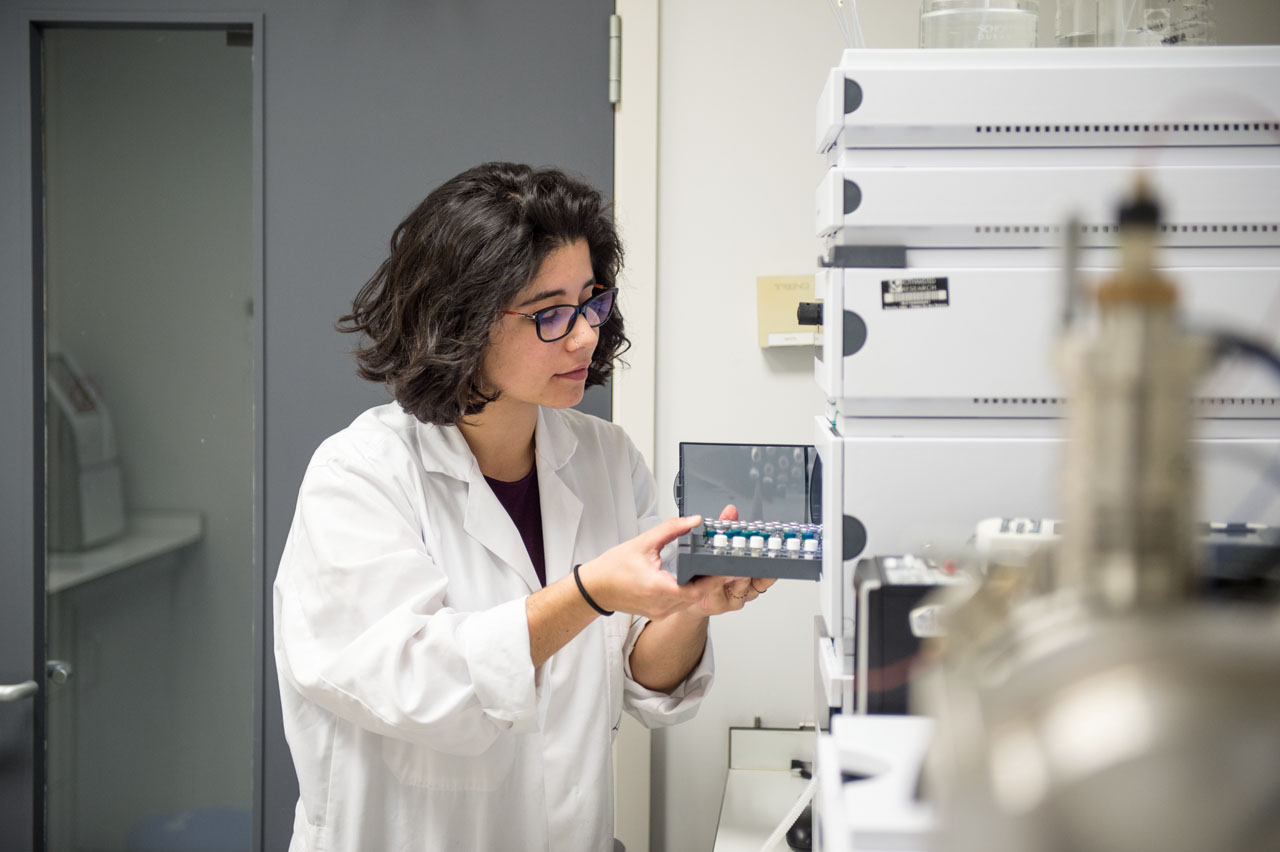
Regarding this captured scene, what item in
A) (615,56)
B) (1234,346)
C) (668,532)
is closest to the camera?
(1234,346)

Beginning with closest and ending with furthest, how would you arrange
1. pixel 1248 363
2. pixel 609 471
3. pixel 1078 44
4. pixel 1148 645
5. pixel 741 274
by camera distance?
pixel 1148 645 < pixel 1248 363 < pixel 1078 44 < pixel 609 471 < pixel 741 274

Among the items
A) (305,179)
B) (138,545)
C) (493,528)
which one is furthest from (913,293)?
(138,545)

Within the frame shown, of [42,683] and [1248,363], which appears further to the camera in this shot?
[42,683]

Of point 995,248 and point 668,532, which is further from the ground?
point 995,248

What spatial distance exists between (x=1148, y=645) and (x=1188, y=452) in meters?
0.07

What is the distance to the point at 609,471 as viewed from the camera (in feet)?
4.59

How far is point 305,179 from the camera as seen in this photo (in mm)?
1642

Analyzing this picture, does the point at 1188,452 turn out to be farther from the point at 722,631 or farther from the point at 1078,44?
the point at 722,631

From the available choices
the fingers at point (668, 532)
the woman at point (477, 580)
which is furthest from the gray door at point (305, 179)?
the fingers at point (668, 532)

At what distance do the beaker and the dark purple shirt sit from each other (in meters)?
0.71

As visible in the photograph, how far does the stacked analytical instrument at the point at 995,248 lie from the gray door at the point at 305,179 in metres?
0.84

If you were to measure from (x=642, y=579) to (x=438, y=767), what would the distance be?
15.0 inches

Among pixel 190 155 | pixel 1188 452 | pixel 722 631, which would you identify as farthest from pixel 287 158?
pixel 1188 452

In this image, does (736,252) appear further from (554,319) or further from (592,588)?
(592,588)
